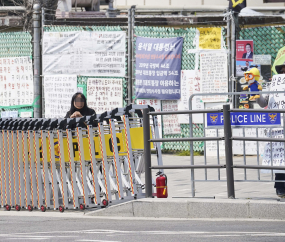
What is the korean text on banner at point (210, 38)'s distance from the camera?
50.6 ft

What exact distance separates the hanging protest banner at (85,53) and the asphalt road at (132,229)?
7.71 metres

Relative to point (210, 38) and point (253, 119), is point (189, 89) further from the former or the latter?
point (253, 119)

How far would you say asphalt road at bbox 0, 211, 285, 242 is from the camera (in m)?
6.79

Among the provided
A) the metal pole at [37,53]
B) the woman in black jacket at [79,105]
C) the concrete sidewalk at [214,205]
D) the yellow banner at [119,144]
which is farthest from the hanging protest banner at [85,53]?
the yellow banner at [119,144]

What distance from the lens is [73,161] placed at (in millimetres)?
9336

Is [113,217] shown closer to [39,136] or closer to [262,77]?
[39,136]

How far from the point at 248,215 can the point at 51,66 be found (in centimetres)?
962

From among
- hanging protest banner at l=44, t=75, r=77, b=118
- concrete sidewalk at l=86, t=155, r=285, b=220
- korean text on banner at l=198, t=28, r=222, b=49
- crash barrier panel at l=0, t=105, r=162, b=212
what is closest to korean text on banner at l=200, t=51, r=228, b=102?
korean text on banner at l=198, t=28, r=222, b=49

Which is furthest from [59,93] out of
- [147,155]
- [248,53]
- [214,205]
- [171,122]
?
[214,205]

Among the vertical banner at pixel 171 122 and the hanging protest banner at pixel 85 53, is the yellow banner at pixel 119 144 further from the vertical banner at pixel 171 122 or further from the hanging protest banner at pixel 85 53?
the hanging protest banner at pixel 85 53

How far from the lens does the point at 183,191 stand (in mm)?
10898

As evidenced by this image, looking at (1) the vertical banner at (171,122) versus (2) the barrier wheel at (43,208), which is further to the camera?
(1) the vertical banner at (171,122)

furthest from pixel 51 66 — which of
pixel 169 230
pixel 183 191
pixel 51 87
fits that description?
pixel 169 230

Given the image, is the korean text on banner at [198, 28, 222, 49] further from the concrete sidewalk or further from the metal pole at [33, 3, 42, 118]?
the concrete sidewalk
